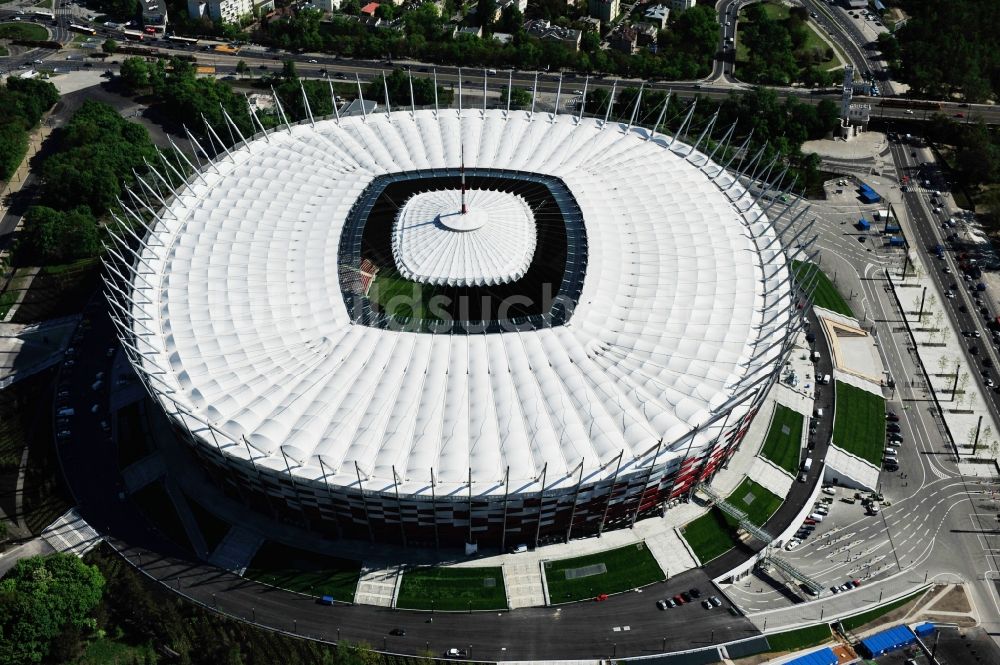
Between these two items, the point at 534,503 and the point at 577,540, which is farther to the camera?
the point at 577,540

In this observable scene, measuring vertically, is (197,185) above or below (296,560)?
above

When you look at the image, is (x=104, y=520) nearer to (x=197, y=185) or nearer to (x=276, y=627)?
(x=276, y=627)

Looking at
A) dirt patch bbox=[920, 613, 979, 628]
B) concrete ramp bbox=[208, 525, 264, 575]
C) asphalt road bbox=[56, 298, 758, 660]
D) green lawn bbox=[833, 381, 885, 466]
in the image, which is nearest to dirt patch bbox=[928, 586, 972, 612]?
dirt patch bbox=[920, 613, 979, 628]

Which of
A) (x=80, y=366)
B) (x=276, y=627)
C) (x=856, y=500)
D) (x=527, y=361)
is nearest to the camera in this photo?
(x=276, y=627)

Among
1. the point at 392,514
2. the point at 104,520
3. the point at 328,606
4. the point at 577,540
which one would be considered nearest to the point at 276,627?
the point at 328,606

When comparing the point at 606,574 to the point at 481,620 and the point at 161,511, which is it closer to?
the point at 481,620

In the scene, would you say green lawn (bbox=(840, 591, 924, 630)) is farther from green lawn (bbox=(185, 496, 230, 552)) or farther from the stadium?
green lawn (bbox=(185, 496, 230, 552))

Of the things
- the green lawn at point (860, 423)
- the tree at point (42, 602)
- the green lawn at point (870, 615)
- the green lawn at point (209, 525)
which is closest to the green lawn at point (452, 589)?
the green lawn at point (209, 525)
